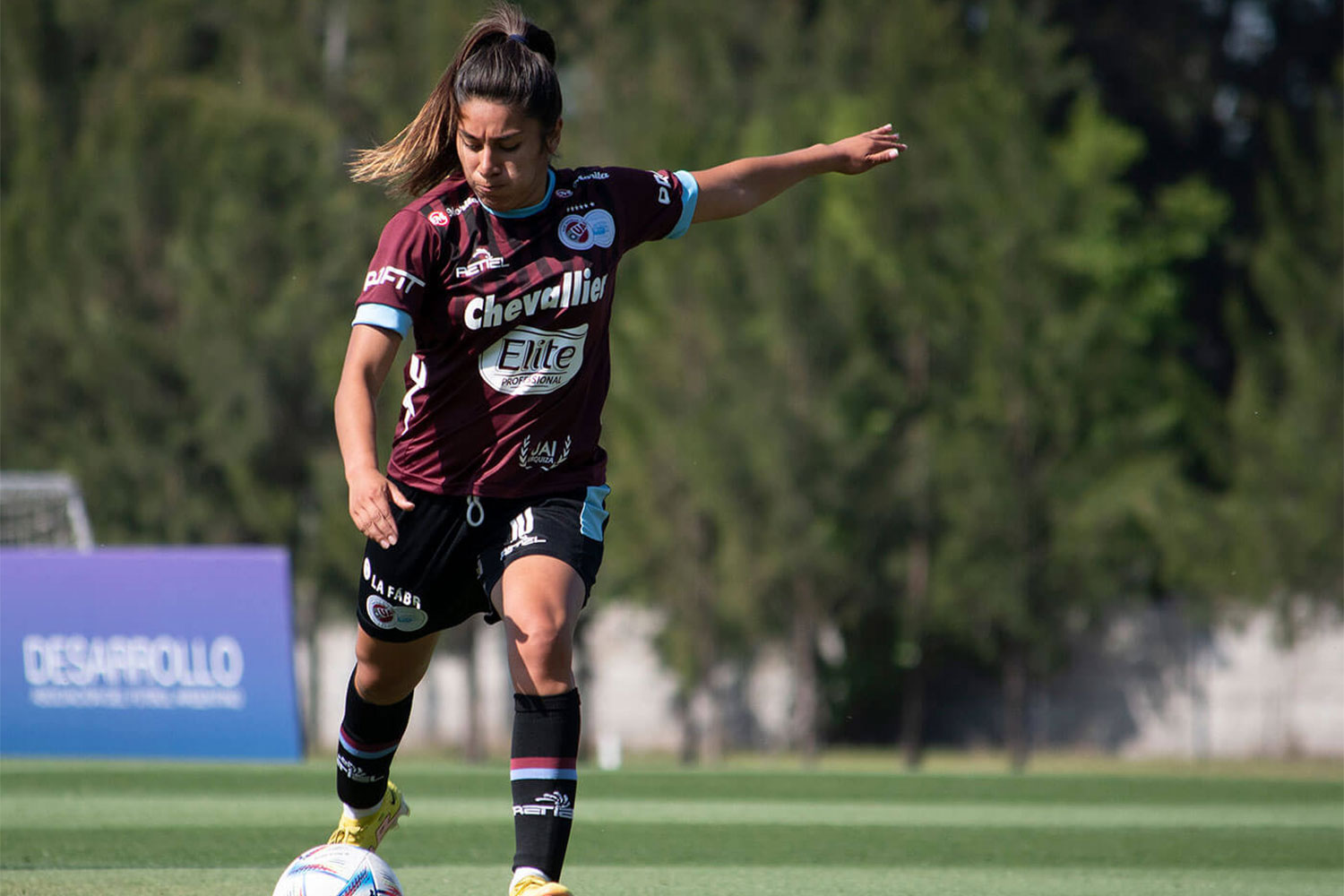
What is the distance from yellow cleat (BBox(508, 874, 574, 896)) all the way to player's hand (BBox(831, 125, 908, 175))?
241 cm

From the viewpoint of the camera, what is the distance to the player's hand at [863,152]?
240 inches

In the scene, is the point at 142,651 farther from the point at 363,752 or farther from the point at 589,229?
the point at 589,229

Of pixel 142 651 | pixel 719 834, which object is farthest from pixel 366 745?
pixel 142 651

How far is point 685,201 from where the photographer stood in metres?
5.84

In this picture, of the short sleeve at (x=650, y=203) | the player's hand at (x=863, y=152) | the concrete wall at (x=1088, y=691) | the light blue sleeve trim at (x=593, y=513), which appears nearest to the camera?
the light blue sleeve trim at (x=593, y=513)

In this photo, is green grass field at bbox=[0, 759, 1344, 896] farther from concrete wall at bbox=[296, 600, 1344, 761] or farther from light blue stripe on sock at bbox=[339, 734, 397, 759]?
concrete wall at bbox=[296, 600, 1344, 761]

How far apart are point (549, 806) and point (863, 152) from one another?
91.6 inches

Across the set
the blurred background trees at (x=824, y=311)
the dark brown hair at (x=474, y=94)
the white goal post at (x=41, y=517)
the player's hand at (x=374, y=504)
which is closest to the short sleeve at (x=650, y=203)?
the dark brown hair at (x=474, y=94)

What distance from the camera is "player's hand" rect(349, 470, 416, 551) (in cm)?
466

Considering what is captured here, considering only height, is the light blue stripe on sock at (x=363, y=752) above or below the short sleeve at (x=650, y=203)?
below

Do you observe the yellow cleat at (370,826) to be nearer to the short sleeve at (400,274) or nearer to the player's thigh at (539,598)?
the player's thigh at (539,598)

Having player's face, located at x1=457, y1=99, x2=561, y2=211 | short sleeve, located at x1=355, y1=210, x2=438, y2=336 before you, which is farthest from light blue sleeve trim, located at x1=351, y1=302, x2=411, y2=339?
player's face, located at x1=457, y1=99, x2=561, y2=211

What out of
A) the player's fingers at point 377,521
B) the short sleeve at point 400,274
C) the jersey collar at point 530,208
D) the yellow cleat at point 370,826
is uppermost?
the jersey collar at point 530,208

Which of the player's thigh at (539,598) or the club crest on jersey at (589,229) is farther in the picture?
the club crest on jersey at (589,229)
